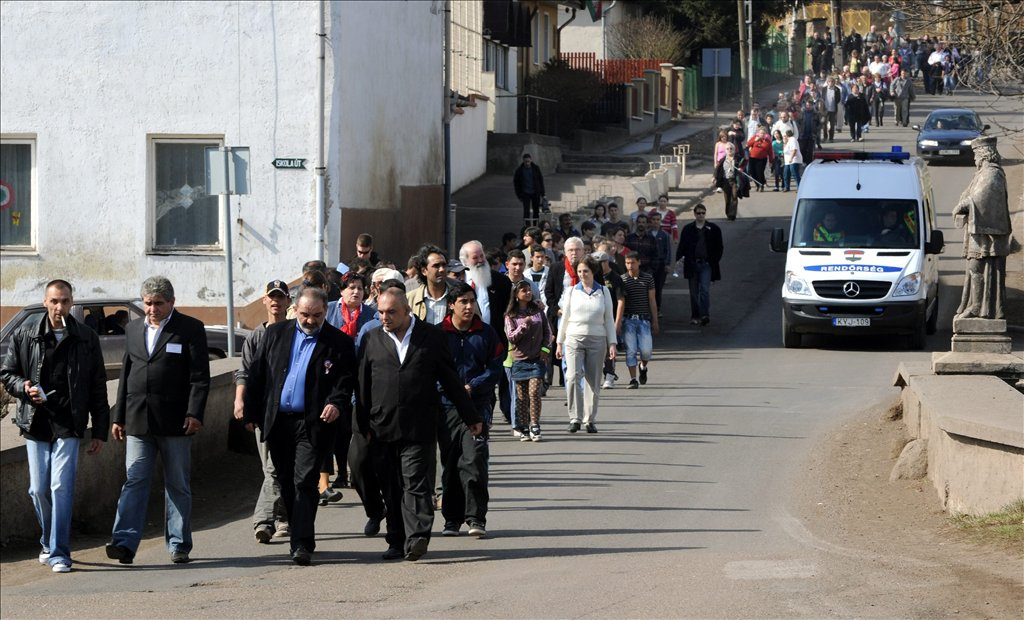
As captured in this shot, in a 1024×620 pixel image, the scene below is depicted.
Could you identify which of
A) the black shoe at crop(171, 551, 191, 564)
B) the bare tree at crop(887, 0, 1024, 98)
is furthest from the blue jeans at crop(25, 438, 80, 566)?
the bare tree at crop(887, 0, 1024, 98)

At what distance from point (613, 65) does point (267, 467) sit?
44.9m

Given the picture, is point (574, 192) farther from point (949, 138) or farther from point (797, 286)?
point (797, 286)

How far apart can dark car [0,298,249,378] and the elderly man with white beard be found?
5.34 metres

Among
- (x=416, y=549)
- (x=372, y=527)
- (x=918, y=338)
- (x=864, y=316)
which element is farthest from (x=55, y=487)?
(x=918, y=338)

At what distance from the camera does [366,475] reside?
10172mm

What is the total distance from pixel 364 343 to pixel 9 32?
49.6 feet

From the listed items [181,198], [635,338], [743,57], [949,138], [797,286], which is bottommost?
[635,338]

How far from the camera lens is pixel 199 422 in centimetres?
991

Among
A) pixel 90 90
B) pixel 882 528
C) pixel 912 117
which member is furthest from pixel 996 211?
pixel 912 117

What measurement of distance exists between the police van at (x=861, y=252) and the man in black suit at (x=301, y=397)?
13258mm

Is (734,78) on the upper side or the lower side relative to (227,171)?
upper

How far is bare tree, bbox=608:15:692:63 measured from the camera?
57906mm

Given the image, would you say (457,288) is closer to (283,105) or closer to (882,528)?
(882,528)

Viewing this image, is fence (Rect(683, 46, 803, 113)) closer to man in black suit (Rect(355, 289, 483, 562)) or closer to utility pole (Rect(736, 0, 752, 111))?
utility pole (Rect(736, 0, 752, 111))
